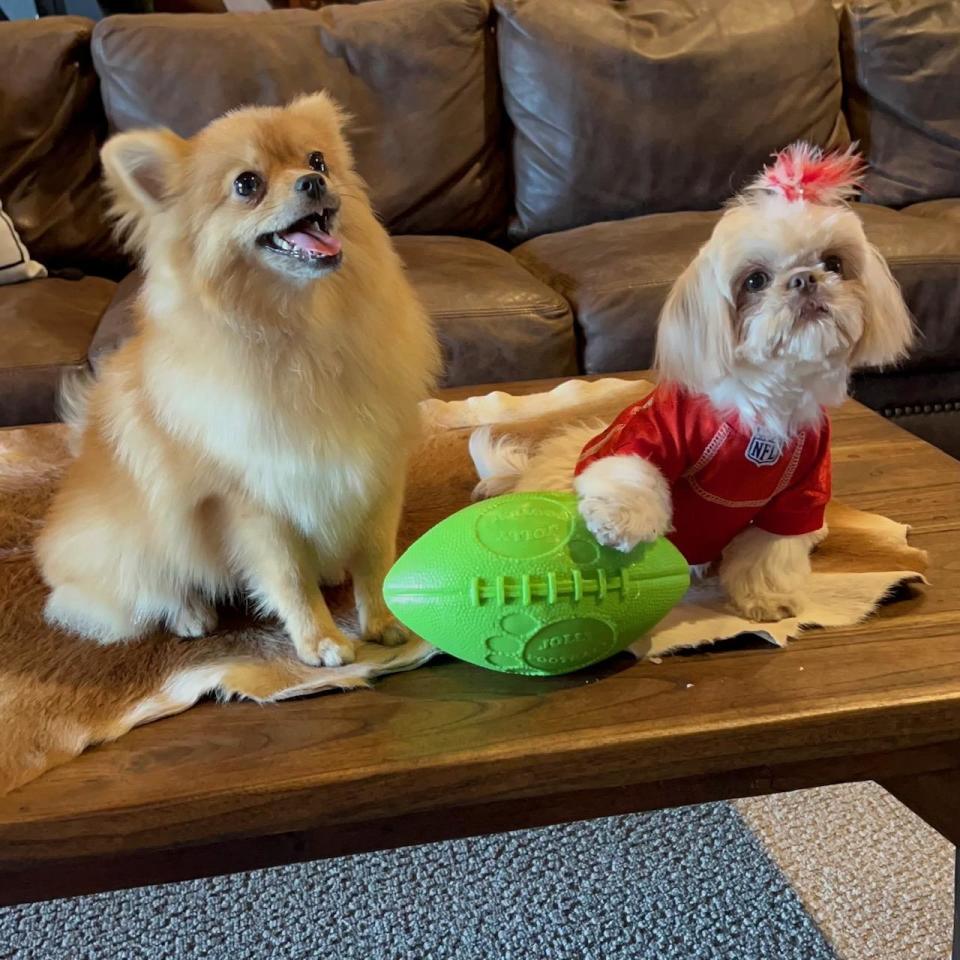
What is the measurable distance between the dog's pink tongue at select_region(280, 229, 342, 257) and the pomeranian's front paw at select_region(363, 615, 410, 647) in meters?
0.39

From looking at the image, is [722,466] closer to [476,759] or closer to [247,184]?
[476,759]

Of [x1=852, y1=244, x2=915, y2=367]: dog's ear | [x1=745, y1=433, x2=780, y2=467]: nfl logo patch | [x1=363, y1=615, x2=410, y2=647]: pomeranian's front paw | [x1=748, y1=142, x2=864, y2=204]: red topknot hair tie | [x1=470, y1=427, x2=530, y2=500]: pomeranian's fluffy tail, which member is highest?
[x1=748, y1=142, x2=864, y2=204]: red topknot hair tie

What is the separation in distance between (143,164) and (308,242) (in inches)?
6.9

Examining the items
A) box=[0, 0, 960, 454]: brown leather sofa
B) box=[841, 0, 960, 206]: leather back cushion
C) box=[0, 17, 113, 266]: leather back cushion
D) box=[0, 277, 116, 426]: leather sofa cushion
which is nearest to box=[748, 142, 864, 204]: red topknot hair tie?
box=[0, 0, 960, 454]: brown leather sofa

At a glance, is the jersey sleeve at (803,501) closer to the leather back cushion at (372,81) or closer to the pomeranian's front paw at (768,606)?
the pomeranian's front paw at (768,606)

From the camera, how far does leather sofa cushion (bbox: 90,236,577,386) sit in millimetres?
1862

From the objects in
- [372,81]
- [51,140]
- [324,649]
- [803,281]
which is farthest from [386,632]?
[51,140]

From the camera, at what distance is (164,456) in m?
0.93

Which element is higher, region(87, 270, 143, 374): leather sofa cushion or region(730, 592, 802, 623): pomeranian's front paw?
region(730, 592, 802, 623): pomeranian's front paw

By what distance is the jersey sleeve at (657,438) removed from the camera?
94 centimetres

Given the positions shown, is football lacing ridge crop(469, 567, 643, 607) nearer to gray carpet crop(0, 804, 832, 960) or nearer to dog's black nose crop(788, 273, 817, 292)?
dog's black nose crop(788, 273, 817, 292)

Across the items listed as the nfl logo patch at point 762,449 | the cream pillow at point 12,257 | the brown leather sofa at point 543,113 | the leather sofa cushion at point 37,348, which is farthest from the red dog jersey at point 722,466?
the cream pillow at point 12,257

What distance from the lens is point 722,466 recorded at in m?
0.95

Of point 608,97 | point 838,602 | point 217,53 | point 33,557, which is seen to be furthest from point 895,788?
point 217,53
